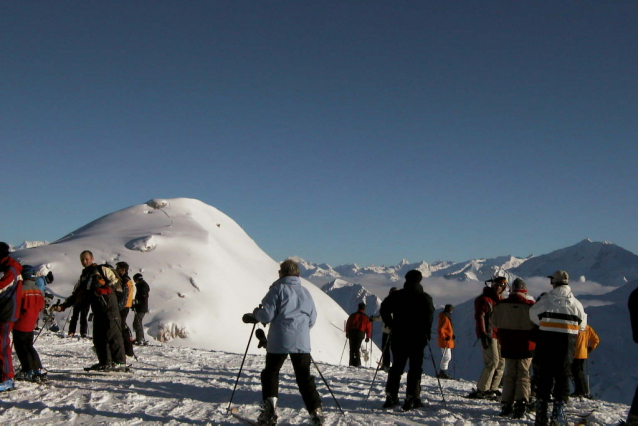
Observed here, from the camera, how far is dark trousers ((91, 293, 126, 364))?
8.71 meters

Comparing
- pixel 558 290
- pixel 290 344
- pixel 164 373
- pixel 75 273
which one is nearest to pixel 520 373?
pixel 558 290

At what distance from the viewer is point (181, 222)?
4169 centimetres

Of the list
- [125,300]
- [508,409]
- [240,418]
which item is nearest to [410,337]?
[508,409]

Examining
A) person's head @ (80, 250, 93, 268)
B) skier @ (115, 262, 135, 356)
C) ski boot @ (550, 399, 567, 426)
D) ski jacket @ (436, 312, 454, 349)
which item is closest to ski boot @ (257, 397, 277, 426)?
ski boot @ (550, 399, 567, 426)

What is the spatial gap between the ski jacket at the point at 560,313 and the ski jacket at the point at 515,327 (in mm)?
528

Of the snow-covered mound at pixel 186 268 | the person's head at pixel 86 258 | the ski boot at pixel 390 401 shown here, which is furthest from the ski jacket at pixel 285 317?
the snow-covered mound at pixel 186 268

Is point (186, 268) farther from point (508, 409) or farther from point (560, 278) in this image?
point (560, 278)

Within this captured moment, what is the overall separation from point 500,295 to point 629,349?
209749mm

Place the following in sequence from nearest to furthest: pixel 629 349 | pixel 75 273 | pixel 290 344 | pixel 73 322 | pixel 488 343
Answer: pixel 290 344 → pixel 488 343 → pixel 73 322 → pixel 75 273 → pixel 629 349

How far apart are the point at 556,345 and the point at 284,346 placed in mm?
3605

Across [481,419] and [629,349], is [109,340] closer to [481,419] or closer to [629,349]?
[481,419]

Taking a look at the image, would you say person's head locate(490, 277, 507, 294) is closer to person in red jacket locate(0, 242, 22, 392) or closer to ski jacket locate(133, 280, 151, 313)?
person in red jacket locate(0, 242, 22, 392)

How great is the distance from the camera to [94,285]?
866 centimetres

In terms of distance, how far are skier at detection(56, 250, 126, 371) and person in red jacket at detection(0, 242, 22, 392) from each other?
1.31 metres
